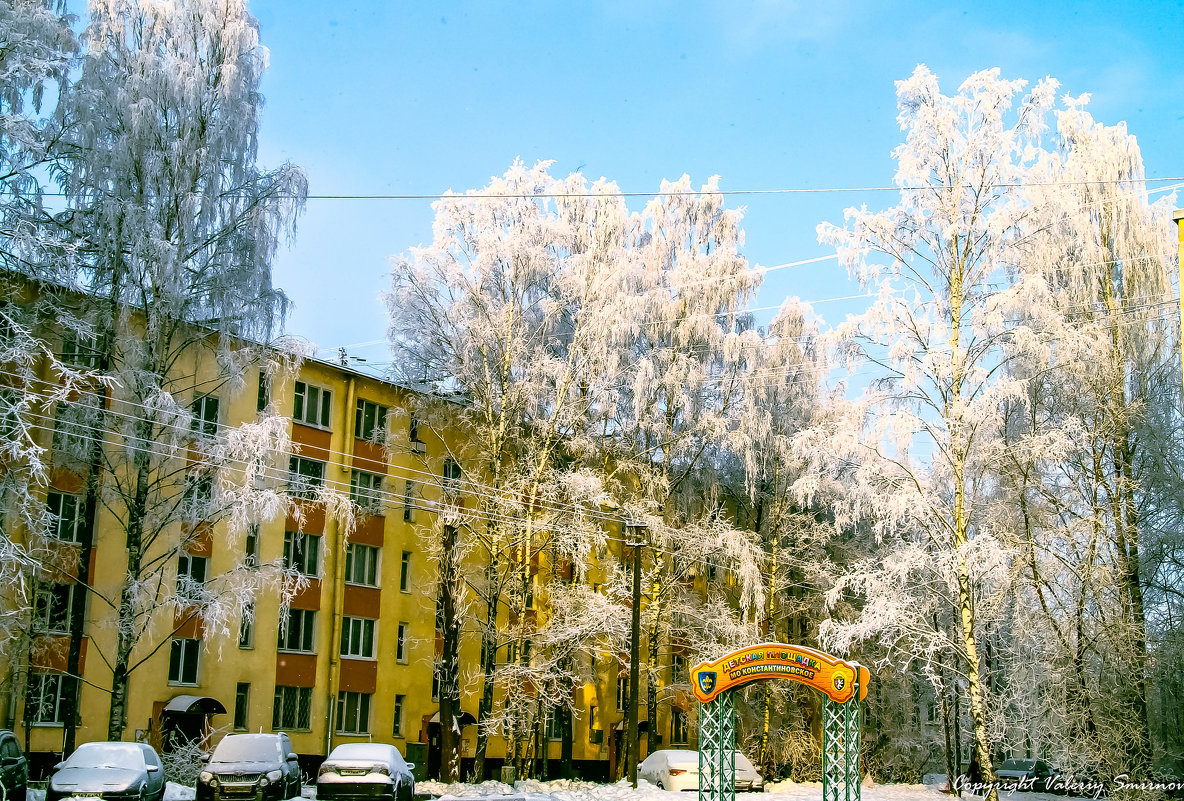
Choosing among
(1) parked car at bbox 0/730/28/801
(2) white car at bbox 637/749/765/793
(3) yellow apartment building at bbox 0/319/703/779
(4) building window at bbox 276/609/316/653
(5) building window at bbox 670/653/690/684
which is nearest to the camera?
(1) parked car at bbox 0/730/28/801

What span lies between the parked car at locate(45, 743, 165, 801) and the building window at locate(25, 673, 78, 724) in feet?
24.6

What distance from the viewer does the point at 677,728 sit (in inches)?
2037

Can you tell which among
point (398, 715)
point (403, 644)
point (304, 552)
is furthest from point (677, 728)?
point (304, 552)

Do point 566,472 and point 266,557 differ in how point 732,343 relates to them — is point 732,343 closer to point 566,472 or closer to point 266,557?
point 566,472

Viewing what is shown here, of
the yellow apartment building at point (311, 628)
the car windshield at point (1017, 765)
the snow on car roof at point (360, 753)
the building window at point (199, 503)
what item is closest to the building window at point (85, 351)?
the yellow apartment building at point (311, 628)

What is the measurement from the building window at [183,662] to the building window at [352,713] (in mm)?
5430

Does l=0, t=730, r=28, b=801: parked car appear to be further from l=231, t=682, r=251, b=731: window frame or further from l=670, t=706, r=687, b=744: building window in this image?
l=670, t=706, r=687, b=744: building window

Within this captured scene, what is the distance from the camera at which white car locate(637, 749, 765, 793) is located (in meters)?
32.8

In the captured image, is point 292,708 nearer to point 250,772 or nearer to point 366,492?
point 366,492

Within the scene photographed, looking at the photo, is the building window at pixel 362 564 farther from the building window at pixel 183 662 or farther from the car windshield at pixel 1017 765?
the car windshield at pixel 1017 765

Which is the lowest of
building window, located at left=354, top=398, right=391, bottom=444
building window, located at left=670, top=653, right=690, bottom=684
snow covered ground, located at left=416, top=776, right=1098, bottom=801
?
snow covered ground, located at left=416, top=776, right=1098, bottom=801

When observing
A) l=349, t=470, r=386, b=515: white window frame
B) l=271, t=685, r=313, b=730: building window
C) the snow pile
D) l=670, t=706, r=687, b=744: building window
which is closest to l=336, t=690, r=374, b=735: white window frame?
l=271, t=685, r=313, b=730: building window

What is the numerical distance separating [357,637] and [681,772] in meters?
12.1

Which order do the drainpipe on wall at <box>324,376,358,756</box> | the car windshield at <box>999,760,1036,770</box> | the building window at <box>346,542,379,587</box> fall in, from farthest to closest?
the car windshield at <box>999,760,1036,770</box> < the building window at <box>346,542,379,587</box> < the drainpipe on wall at <box>324,376,358,756</box>
